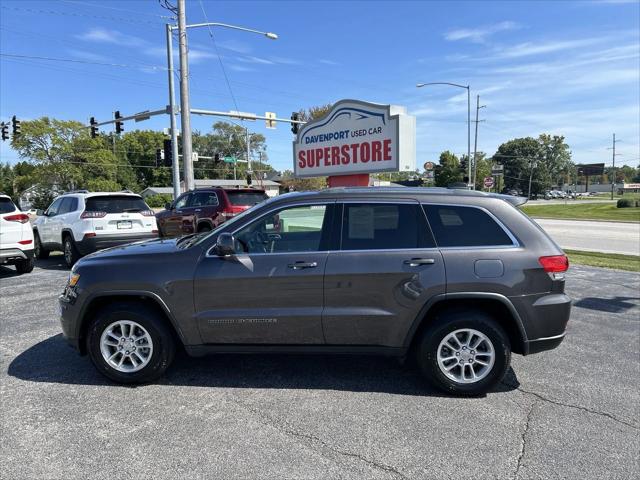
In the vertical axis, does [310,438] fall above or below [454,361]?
below

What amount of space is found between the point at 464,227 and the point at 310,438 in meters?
2.10

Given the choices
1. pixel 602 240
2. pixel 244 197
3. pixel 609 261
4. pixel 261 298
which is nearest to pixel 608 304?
pixel 609 261

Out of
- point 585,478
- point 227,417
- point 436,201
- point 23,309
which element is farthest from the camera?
Answer: point 23,309

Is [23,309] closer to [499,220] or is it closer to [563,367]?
[499,220]

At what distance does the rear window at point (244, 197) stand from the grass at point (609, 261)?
8.08m

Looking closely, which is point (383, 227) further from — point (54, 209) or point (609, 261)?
point (609, 261)

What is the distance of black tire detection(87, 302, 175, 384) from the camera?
400 centimetres

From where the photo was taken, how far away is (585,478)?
9.13ft

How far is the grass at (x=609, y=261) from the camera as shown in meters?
10.5

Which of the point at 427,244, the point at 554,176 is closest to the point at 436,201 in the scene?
the point at 427,244

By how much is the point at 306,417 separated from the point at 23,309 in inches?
205

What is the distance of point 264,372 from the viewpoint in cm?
435

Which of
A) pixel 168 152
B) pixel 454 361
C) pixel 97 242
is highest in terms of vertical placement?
pixel 168 152

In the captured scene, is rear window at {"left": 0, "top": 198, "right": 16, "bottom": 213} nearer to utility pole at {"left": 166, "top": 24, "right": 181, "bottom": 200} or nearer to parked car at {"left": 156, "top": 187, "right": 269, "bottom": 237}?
parked car at {"left": 156, "top": 187, "right": 269, "bottom": 237}
